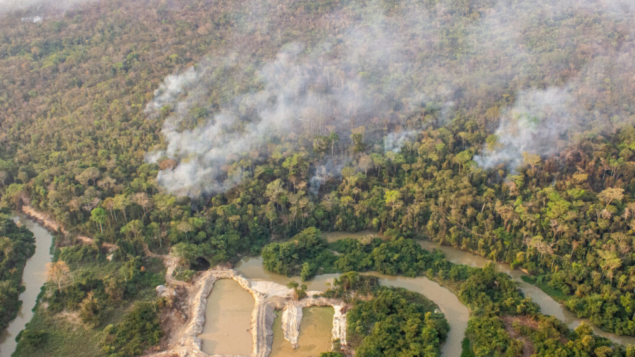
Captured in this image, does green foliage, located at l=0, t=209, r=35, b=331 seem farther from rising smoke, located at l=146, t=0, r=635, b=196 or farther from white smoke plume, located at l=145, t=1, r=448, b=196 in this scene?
white smoke plume, located at l=145, t=1, r=448, b=196

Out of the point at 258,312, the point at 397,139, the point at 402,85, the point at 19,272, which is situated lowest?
the point at 258,312

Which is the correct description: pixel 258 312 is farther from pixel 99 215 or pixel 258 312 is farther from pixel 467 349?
pixel 99 215

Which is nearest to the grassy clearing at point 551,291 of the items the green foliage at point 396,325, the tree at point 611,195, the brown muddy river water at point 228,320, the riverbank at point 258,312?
the green foliage at point 396,325

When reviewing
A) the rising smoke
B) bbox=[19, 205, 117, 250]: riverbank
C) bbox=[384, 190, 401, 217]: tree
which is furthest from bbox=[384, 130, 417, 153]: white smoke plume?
bbox=[19, 205, 117, 250]: riverbank

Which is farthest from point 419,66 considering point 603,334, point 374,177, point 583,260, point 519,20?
point 603,334

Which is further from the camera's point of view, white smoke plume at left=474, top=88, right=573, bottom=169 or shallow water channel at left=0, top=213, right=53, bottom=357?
white smoke plume at left=474, top=88, right=573, bottom=169

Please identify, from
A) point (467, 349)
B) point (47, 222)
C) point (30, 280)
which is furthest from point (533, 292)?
point (47, 222)

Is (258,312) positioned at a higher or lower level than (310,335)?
higher
